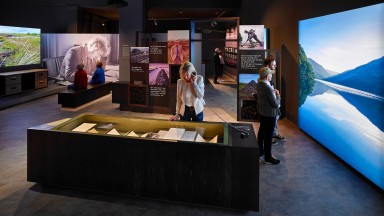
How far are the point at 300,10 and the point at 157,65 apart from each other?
142 inches

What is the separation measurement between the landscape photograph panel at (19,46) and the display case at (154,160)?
8.20m

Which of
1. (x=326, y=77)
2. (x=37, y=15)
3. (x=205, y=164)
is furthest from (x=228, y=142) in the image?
(x=37, y=15)

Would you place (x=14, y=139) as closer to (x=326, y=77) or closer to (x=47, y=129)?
(x=47, y=129)

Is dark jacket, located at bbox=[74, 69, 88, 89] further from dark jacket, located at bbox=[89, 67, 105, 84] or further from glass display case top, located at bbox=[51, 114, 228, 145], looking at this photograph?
glass display case top, located at bbox=[51, 114, 228, 145]

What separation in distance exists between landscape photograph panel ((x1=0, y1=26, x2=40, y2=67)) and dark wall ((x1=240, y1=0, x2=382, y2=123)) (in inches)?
336

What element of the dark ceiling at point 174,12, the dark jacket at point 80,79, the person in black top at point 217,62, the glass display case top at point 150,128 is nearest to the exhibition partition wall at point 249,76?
the glass display case top at point 150,128

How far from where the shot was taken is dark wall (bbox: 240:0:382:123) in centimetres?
577

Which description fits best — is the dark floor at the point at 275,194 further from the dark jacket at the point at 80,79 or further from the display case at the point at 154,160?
the dark jacket at the point at 80,79

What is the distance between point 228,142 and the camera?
10.2 ft

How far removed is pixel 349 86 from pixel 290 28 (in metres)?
3.33

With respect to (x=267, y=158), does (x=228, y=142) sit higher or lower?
higher

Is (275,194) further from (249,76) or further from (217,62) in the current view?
(217,62)

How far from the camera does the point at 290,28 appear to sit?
7148 mm

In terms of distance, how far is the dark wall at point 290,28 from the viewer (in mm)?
5770
